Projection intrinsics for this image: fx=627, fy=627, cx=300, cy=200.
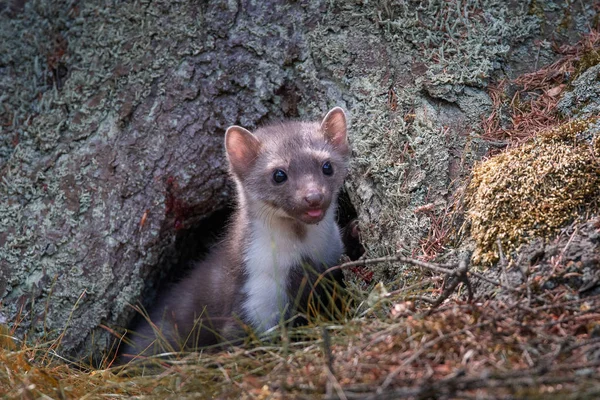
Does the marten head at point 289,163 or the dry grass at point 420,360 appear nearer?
the dry grass at point 420,360

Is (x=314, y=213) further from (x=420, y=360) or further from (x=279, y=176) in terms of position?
(x=420, y=360)

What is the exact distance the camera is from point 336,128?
4.17 meters

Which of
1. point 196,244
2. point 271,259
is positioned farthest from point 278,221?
point 196,244

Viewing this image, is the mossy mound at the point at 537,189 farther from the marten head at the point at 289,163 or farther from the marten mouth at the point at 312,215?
the marten head at the point at 289,163

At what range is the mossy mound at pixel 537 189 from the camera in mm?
2984

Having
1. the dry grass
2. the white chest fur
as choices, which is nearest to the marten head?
the white chest fur

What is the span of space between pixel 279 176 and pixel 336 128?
53 centimetres

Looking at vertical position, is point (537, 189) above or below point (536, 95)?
below

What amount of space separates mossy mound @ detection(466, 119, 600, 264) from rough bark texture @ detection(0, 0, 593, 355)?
2.32ft

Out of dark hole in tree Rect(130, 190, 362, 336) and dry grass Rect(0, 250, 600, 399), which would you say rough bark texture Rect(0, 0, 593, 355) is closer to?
dark hole in tree Rect(130, 190, 362, 336)

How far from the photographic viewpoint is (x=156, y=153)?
451 centimetres

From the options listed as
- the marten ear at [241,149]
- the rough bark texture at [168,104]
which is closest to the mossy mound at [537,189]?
the rough bark texture at [168,104]

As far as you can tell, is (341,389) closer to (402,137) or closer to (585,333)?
(585,333)

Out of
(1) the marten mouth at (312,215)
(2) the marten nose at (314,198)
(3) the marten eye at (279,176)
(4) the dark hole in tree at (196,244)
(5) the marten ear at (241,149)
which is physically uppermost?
(5) the marten ear at (241,149)
